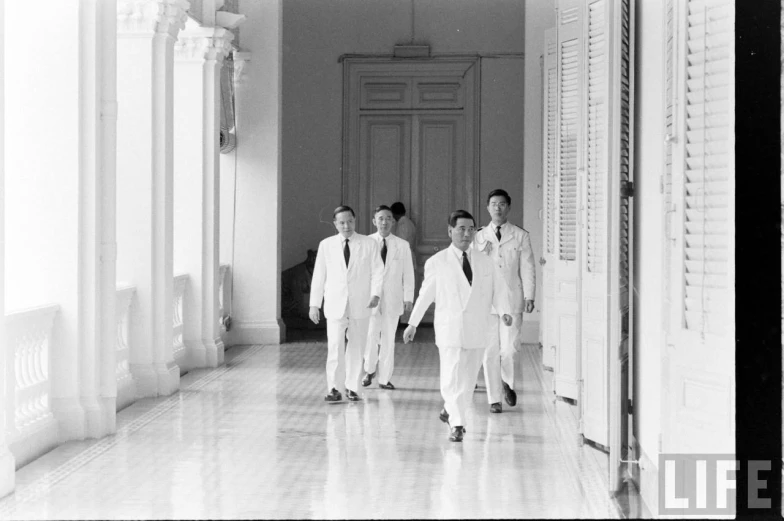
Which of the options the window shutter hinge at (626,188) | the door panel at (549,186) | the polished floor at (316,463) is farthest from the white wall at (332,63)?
the window shutter hinge at (626,188)

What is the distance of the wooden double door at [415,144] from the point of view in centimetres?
A: 1611

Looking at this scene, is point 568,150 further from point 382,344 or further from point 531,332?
point 531,332

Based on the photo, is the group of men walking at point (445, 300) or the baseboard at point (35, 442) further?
the group of men walking at point (445, 300)

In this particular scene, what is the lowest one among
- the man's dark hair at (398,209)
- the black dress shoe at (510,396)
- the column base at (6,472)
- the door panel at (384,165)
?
the black dress shoe at (510,396)

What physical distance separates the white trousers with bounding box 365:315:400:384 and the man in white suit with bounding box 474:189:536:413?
128cm

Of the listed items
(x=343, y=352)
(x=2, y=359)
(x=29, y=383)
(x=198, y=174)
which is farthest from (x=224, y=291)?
(x=2, y=359)

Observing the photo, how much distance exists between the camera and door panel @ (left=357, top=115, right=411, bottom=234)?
1619 cm

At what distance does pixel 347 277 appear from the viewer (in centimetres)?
940

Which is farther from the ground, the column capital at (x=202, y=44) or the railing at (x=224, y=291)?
the column capital at (x=202, y=44)

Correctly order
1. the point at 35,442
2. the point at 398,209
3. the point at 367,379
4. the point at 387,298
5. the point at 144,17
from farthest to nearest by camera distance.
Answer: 1. the point at 398,209
2. the point at 367,379
3. the point at 387,298
4. the point at 144,17
5. the point at 35,442

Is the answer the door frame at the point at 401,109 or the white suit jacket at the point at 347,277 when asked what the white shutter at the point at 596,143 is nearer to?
the white suit jacket at the point at 347,277

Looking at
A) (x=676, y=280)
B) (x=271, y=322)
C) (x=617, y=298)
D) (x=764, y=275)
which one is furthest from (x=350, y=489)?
(x=271, y=322)

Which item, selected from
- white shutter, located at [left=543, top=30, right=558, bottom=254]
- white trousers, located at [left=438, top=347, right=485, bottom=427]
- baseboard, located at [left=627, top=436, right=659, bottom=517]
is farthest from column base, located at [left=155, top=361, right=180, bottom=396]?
baseboard, located at [left=627, top=436, right=659, bottom=517]

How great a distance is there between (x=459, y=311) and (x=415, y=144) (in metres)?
9.06
